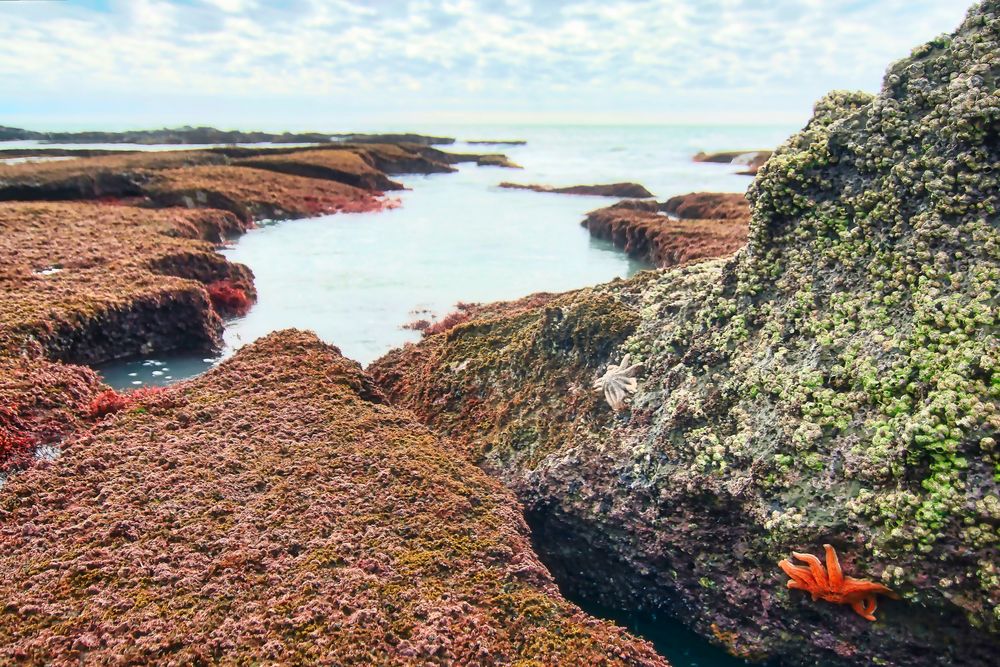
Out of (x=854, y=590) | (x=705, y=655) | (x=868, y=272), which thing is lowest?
(x=705, y=655)

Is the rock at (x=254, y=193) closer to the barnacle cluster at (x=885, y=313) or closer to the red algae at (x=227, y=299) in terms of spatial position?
the red algae at (x=227, y=299)

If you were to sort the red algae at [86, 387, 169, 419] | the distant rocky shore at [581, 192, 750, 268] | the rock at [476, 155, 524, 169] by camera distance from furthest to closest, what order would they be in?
1. the rock at [476, 155, 524, 169]
2. the distant rocky shore at [581, 192, 750, 268]
3. the red algae at [86, 387, 169, 419]

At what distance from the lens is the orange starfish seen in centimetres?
467

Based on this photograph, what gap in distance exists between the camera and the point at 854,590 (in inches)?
185

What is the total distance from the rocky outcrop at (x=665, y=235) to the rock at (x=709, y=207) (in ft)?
10.3

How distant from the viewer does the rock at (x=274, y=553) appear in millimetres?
4391

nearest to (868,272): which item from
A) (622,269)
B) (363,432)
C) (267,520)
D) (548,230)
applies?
(363,432)

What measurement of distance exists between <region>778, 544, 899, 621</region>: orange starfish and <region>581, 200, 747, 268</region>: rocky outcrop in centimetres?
1253

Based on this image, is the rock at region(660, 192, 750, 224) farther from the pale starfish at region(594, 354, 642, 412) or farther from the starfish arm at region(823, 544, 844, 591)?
the starfish arm at region(823, 544, 844, 591)

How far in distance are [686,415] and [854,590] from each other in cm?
195

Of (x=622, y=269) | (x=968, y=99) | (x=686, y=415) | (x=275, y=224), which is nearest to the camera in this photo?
(x=968, y=99)

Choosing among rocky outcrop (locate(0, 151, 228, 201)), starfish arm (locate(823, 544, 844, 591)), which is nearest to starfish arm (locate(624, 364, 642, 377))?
starfish arm (locate(823, 544, 844, 591))

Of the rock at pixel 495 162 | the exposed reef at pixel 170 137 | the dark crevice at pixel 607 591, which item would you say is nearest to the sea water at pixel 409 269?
the dark crevice at pixel 607 591

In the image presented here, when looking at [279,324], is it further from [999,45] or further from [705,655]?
[999,45]
